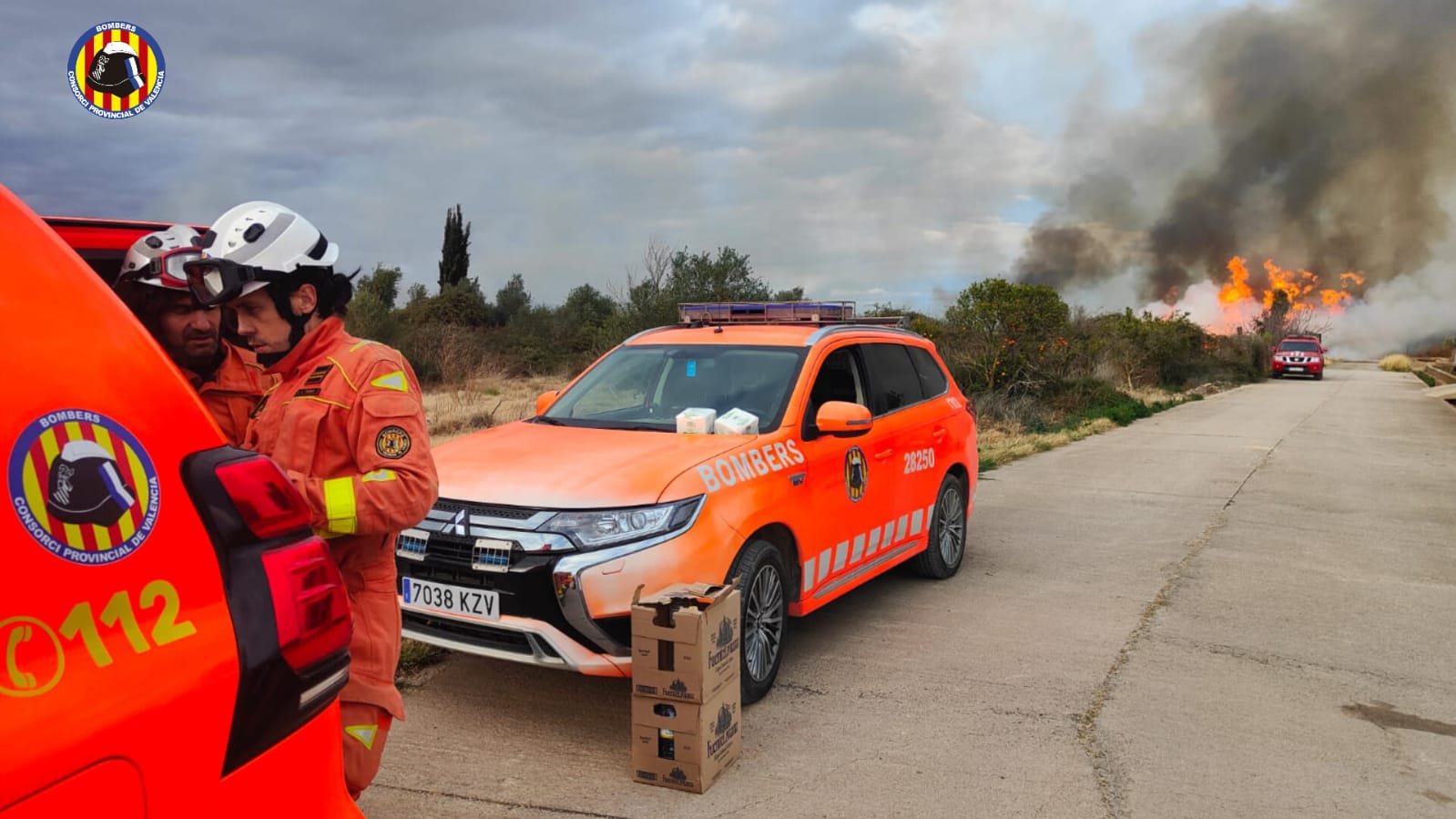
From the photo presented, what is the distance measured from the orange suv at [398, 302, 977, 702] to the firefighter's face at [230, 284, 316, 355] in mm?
1578

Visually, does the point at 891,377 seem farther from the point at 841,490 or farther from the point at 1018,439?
the point at 1018,439

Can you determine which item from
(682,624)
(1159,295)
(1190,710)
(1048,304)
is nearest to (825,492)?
(682,624)

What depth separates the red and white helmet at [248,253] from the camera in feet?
7.89

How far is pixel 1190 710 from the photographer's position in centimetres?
457

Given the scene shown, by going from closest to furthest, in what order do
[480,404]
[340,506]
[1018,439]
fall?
[340,506]
[1018,439]
[480,404]

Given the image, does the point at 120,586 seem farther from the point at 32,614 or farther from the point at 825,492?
the point at 825,492

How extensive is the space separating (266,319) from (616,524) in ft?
5.83

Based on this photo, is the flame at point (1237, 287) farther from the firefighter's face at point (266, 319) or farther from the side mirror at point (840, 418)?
the firefighter's face at point (266, 319)

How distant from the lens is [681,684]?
3674mm

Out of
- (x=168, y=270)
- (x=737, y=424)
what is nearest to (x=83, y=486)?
(x=168, y=270)

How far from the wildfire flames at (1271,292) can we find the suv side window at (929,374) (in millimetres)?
51620

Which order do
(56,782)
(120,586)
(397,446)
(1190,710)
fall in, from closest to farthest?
(56,782) → (120,586) → (397,446) → (1190,710)

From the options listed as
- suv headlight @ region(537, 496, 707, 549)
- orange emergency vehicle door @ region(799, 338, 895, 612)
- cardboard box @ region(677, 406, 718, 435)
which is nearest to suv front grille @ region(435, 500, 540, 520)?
suv headlight @ region(537, 496, 707, 549)

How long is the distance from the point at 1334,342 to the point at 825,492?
90.3 m
